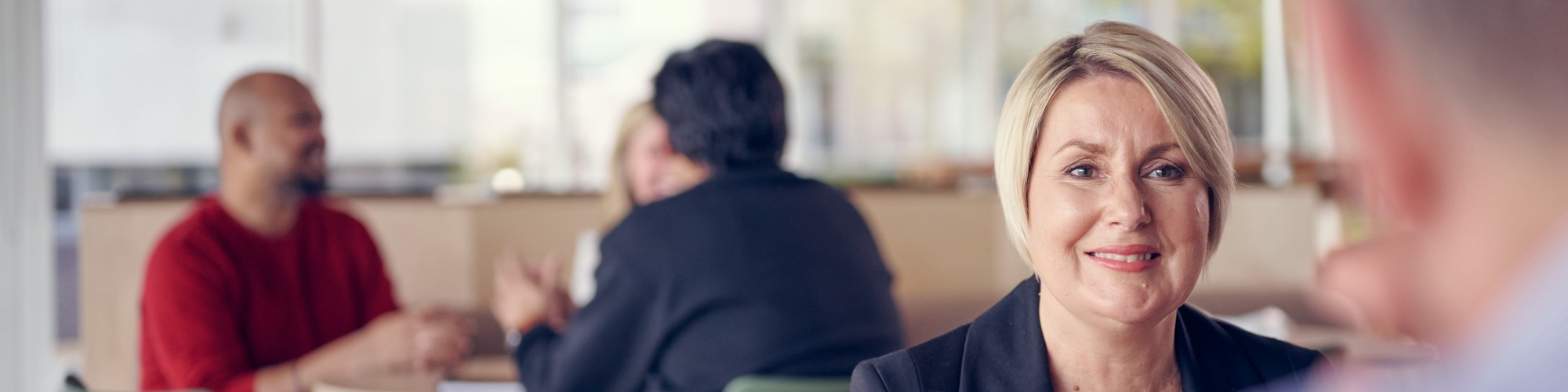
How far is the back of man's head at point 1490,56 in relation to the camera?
368 millimetres

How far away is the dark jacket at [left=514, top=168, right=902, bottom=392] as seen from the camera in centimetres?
165

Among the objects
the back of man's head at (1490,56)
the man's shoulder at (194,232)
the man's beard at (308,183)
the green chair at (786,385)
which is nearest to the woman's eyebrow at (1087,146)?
the back of man's head at (1490,56)

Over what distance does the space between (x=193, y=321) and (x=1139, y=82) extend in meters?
1.71

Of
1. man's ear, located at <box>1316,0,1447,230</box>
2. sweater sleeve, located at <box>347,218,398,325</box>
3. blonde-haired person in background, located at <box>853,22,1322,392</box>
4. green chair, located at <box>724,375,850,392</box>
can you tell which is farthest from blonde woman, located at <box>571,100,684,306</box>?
man's ear, located at <box>1316,0,1447,230</box>

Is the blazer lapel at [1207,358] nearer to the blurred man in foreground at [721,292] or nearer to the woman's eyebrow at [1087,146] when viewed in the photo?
the woman's eyebrow at [1087,146]

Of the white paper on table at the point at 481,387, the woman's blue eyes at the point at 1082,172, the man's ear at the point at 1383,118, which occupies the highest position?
the man's ear at the point at 1383,118

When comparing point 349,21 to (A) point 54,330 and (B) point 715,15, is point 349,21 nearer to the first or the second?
(B) point 715,15

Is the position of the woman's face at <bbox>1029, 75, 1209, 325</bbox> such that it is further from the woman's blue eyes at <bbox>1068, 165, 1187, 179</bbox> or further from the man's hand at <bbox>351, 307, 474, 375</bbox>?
the man's hand at <bbox>351, 307, 474, 375</bbox>

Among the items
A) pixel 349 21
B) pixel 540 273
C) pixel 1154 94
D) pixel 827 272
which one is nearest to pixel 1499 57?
pixel 1154 94

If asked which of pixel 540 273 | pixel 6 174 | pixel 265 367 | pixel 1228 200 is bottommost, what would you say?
pixel 265 367

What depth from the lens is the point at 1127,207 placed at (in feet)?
1.97

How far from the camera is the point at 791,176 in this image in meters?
1.86

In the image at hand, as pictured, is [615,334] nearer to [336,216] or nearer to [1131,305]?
[336,216]

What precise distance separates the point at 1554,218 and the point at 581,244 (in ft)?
9.50
